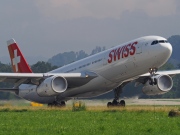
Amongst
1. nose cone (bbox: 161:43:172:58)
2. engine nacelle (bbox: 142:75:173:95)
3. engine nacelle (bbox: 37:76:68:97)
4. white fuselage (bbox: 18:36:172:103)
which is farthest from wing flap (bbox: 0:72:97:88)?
nose cone (bbox: 161:43:172:58)

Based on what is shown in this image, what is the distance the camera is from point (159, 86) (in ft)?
148

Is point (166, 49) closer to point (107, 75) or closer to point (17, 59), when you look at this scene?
point (107, 75)

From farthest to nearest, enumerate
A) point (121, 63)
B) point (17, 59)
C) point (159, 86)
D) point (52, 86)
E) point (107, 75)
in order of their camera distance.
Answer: point (17, 59) → point (159, 86) → point (107, 75) → point (121, 63) → point (52, 86)

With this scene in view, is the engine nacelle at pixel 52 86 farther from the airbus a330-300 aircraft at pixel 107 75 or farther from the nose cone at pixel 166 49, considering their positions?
the nose cone at pixel 166 49

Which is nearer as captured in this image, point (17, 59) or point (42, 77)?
point (42, 77)

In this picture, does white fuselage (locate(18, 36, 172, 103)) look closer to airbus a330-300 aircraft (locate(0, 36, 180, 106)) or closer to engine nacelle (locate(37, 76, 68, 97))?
airbus a330-300 aircraft (locate(0, 36, 180, 106))

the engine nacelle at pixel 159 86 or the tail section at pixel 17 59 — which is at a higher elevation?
the tail section at pixel 17 59

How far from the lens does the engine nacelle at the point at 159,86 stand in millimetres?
45062

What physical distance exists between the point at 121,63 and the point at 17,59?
591 inches

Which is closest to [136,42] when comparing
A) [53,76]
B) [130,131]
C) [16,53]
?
[53,76]

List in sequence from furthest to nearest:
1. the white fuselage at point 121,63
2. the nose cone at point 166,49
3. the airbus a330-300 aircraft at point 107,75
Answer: the airbus a330-300 aircraft at point 107,75, the white fuselage at point 121,63, the nose cone at point 166,49

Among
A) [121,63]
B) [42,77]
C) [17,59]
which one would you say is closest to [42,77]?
[42,77]

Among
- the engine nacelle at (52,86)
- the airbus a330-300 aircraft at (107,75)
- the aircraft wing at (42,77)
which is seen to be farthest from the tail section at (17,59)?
the engine nacelle at (52,86)

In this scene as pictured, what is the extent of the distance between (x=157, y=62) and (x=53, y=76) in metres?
7.78
